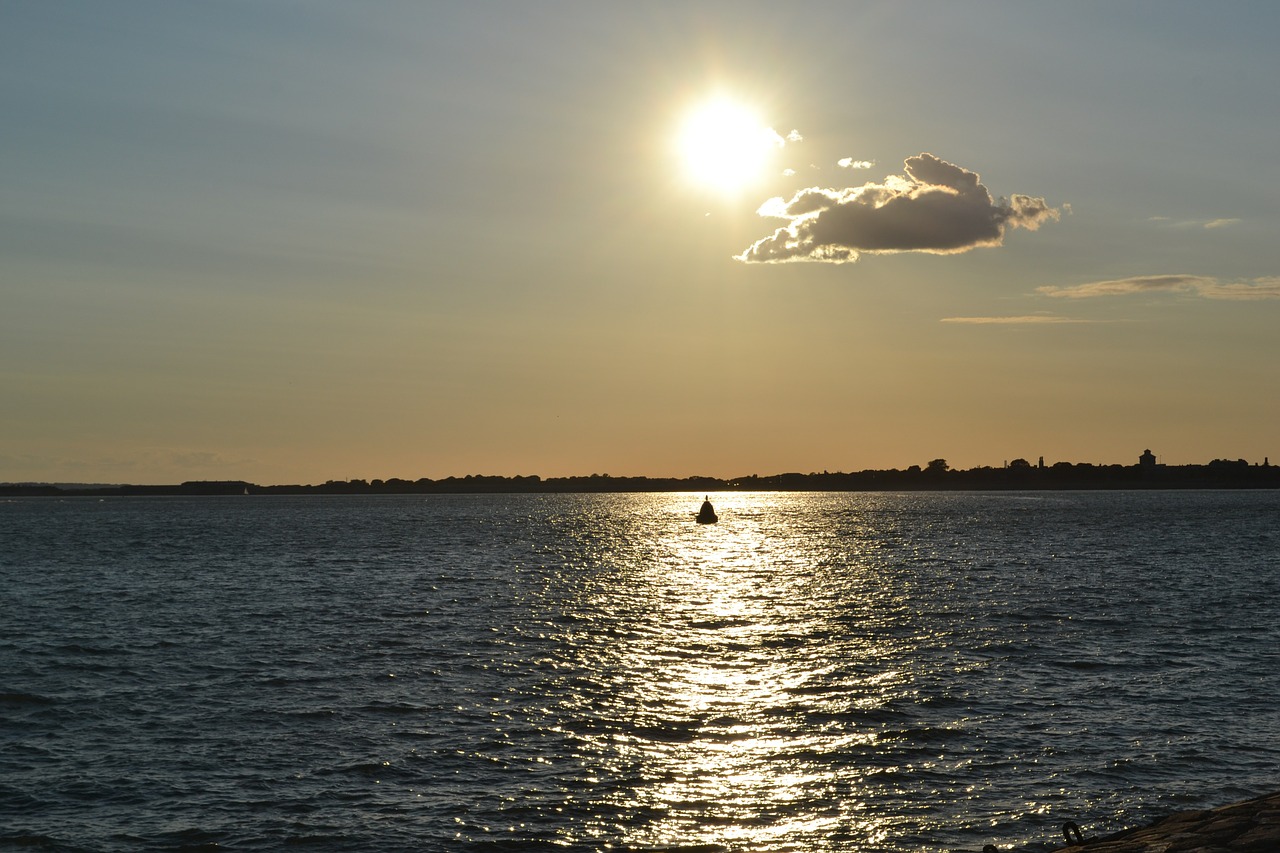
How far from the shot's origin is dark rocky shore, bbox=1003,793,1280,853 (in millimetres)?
15648

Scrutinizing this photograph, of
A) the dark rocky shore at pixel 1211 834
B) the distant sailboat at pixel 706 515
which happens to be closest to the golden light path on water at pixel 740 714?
the dark rocky shore at pixel 1211 834

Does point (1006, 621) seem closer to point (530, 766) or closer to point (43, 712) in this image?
point (530, 766)

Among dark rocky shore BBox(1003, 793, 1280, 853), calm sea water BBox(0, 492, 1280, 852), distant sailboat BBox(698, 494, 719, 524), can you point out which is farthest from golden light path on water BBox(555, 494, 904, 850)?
distant sailboat BBox(698, 494, 719, 524)

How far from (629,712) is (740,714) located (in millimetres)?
3120

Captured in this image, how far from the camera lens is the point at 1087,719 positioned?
31.3 meters

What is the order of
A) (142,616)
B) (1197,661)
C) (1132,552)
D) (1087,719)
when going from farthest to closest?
(1132,552) < (142,616) < (1197,661) < (1087,719)

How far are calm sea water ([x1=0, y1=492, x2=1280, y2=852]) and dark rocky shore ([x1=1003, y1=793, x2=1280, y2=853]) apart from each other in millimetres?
3378

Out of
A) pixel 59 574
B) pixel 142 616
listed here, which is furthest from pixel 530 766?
pixel 59 574

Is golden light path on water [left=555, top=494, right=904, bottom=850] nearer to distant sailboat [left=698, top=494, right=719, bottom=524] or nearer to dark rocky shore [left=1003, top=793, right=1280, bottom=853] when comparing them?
dark rocky shore [left=1003, top=793, right=1280, bottom=853]

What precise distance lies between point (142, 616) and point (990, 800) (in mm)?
46505

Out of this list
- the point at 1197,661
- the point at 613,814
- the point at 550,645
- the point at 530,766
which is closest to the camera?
the point at 613,814

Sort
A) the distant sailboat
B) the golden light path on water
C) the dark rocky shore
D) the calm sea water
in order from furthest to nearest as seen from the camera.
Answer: the distant sailboat < the calm sea water < the golden light path on water < the dark rocky shore

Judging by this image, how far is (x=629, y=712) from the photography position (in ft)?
107

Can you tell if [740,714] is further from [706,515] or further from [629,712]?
[706,515]
